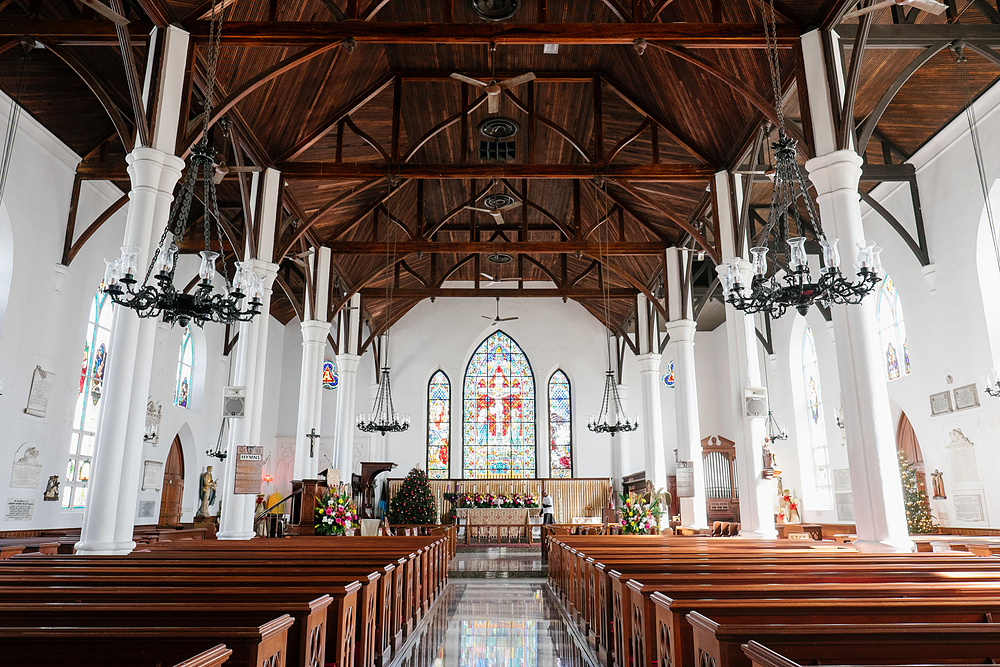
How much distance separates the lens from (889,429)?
20.0 ft

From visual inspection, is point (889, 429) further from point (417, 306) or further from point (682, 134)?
point (417, 306)

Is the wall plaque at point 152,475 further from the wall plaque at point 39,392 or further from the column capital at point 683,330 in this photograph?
the column capital at point 683,330

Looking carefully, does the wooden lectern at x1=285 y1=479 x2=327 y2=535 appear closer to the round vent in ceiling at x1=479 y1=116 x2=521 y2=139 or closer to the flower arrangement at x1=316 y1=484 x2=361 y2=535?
the flower arrangement at x1=316 y1=484 x2=361 y2=535

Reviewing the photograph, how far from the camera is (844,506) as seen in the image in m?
12.6

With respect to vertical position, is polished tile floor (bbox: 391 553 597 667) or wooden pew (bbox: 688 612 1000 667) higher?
wooden pew (bbox: 688 612 1000 667)

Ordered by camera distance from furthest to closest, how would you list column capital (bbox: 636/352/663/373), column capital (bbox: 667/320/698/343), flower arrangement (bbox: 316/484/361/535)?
column capital (bbox: 636/352/663/373) < column capital (bbox: 667/320/698/343) < flower arrangement (bbox: 316/484/361/535)

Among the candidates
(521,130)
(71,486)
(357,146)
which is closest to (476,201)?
(521,130)

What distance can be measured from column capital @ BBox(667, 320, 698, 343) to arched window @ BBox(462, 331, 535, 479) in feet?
24.9

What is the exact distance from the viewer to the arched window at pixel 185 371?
14234 millimetres

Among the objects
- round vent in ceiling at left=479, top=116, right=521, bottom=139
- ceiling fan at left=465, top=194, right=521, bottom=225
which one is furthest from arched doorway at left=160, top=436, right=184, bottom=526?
round vent in ceiling at left=479, top=116, right=521, bottom=139

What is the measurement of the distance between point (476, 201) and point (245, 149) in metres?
5.06

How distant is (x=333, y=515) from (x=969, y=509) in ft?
28.9

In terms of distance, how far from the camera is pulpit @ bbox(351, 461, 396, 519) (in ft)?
49.0

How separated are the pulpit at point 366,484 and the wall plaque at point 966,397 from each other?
1044cm
